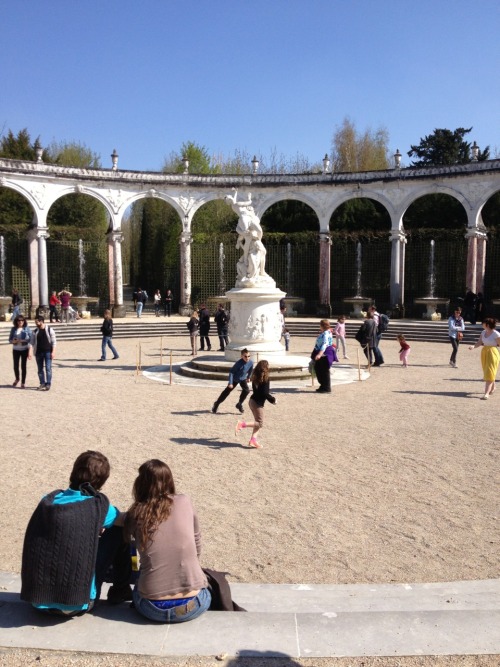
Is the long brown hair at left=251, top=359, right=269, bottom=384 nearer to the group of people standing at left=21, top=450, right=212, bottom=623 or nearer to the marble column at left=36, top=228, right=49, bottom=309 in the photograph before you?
the group of people standing at left=21, top=450, right=212, bottom=623

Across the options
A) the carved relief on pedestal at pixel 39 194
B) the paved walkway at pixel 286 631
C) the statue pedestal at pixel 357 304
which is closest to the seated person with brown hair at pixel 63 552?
the paved walkway at pixel 286 631

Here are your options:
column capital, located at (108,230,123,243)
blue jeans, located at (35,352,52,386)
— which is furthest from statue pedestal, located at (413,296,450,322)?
blue jeans, located at (35,352,52,386)

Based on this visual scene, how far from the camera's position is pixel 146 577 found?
11.1 feet

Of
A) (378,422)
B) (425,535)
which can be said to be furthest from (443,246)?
(425,535)

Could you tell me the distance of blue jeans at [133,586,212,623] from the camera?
335cm

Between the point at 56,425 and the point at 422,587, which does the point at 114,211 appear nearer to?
the point at 56,425

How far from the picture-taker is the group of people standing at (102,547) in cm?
329

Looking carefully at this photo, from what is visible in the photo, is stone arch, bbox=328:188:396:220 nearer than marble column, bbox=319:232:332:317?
Yes

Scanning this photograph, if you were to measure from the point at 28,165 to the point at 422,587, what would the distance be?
2631 cm

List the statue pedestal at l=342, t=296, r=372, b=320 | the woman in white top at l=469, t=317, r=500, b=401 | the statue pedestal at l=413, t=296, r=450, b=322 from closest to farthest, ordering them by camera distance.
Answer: the woman in white top at l=469, t=317, r=500, b=401 < the statue pedestal at l=413, t=296, r=450, b=322 < the statue pedestal at l=342, t=296, r=372, b=320

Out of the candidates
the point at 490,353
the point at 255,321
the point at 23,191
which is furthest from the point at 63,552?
the point at 23,191

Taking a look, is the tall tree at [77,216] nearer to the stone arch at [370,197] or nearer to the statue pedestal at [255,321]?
the stone arch at [370,197]

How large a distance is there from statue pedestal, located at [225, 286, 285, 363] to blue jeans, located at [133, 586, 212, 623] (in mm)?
10293

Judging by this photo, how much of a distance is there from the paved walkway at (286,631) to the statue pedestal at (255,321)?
33.5 feet
